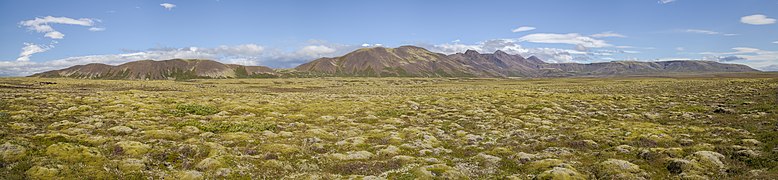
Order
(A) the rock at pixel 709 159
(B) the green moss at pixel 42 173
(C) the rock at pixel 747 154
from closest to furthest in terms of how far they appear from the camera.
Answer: (B) the green moss at pixel 42 173, (A) the rock at pixel 709 159, (C) the rock at pixel 747 154

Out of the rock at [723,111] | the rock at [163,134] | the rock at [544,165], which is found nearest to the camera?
the rock at [544,165]

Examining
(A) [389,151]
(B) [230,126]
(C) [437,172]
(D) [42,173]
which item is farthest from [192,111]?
(C) [437,172]

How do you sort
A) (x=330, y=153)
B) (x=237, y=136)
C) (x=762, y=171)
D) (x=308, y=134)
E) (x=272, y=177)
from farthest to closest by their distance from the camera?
(x=308, y=134), (x=237, y=136), (x=330, y=153), (x=272, y=177), (x=762, y=171)

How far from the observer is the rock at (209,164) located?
63.0 feet

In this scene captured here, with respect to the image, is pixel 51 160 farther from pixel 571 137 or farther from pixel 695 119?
pixel 695 119

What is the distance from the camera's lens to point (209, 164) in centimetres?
1962

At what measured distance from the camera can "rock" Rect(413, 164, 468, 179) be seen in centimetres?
1808

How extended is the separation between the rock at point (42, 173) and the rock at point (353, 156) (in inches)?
494

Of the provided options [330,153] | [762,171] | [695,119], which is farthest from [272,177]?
[695,119]

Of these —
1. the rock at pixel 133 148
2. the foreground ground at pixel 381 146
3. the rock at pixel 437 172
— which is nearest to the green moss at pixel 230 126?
the foreground ground at pixel 381 146

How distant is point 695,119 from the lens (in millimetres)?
35281

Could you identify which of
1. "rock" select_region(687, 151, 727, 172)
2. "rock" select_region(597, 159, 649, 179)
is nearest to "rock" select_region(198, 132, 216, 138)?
"rock" select_region(597, 159, 649, 179)

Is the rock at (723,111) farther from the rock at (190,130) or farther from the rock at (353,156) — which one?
the rock at (190,130)

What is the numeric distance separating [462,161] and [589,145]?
918cm
